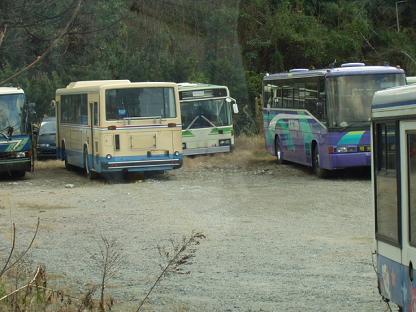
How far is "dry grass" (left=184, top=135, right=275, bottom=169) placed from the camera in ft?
97.6

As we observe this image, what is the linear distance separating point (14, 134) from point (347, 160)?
9513mm

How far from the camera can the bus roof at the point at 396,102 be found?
682 cm

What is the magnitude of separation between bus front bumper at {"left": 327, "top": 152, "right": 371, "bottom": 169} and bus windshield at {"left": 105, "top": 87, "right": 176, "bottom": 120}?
15.2 ft

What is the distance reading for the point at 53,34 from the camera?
601 cm

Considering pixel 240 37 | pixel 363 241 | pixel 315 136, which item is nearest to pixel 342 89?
pixel 315 136

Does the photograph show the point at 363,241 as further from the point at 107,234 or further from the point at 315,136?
the point at 315,136

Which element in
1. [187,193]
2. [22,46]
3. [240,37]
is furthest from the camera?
[240,37]

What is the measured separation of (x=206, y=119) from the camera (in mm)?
31188

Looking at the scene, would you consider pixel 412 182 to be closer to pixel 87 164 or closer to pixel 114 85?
pixel 114 85

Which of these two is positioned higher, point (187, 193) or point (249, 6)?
point (249, 6)

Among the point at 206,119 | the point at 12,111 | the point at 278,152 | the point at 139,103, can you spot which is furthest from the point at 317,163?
the point at 12,111

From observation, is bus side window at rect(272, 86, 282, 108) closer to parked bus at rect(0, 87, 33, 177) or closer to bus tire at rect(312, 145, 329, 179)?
bus tire at rect(312, 145, 329, 179)

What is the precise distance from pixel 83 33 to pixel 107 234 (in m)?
→ 9.18

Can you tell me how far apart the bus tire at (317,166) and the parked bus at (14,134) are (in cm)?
811
